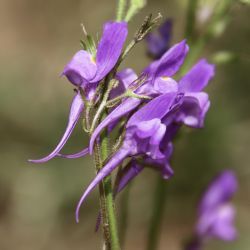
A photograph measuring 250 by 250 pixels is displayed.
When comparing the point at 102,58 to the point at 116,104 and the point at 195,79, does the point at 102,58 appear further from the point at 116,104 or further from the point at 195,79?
the point at 195,79

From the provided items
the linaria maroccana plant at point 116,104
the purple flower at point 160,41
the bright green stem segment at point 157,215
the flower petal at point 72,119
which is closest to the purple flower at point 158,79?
the linaria maroccana plant at point 116,104

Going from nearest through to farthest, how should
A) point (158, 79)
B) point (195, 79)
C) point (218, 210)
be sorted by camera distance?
point (158, 79)
point (195, 79)
point (218, 210)

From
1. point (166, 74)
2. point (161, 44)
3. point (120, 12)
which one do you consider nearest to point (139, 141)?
point (166, 74)

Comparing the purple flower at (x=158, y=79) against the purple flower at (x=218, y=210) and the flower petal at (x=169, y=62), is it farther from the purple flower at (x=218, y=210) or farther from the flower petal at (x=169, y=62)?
the purple flower at (x=218, y=210)

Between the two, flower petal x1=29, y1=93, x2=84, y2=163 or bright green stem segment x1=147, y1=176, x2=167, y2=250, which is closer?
flower petal x1=29, y1=93, x2=84, y2=163

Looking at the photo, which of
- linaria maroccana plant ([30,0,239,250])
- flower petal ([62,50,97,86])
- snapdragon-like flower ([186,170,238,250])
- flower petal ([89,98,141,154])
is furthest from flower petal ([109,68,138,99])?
snapdragon-like flower ([186,170,238,250])

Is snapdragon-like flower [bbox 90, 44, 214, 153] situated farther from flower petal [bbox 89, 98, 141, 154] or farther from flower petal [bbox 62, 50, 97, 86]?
flower petal [bbox 62, 50, 97, 86]

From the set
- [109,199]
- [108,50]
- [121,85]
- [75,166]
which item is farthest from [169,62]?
[75,166]
